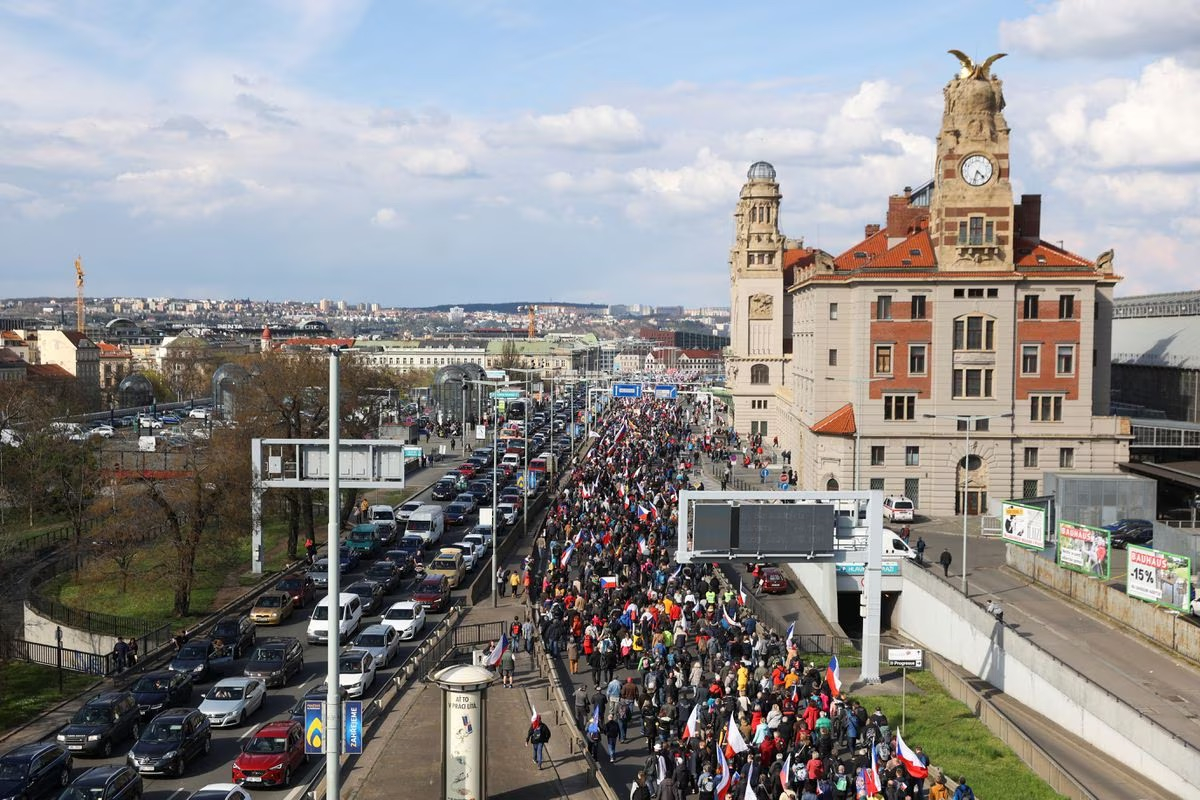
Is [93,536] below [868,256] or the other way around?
below

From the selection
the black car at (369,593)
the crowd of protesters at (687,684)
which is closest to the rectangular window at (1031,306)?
the crowd of protesters at (687,684)

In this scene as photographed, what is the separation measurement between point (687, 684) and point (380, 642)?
34.4 ft

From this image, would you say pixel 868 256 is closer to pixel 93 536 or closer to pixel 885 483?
pixel 885 483

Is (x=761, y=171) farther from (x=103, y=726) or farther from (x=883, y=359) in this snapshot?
(x=103, y=726)

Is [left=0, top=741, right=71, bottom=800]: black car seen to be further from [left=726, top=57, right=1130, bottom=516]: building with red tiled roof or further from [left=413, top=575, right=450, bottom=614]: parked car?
[left=726, top=57, right=1130, bottom=516]: building with red tiled roof

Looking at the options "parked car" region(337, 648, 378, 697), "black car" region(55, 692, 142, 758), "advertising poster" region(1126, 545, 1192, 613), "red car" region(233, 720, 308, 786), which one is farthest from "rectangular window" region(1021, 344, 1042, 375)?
"black car" region(55, 692, 142, 758)

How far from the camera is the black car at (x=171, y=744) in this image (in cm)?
2652

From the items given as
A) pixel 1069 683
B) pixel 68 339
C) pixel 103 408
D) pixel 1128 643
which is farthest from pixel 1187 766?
pixel 68 339

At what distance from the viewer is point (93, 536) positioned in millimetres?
50562

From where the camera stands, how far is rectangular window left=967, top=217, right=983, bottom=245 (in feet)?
209

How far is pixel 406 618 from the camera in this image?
40562mm

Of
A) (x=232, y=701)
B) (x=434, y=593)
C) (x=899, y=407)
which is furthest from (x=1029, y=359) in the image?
(x=232, y=701)

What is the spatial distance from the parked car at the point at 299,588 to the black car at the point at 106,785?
20.5 metres

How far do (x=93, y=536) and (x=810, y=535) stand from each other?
32223mm
